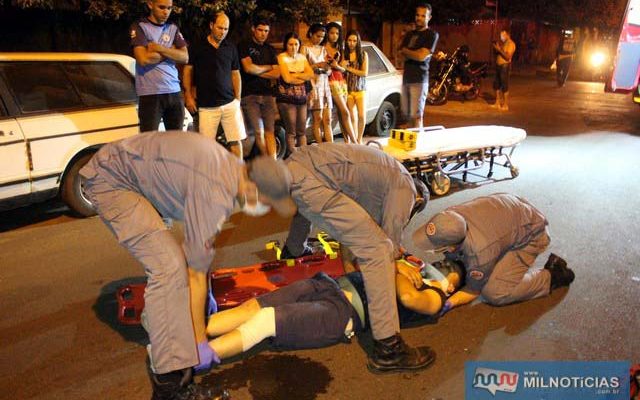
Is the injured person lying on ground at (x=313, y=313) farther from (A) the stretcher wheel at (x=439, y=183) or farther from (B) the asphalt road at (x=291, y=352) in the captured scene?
(A) the stretcher wheel at (x=439, y=183)

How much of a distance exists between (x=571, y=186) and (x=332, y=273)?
13.6 feet

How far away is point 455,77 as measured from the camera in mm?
15539

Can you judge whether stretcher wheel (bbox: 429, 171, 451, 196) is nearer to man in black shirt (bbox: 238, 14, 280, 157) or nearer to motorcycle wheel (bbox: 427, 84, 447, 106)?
man in black shirt (bbox: 238, 14, 280, 157)

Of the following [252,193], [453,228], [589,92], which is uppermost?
[252,193]

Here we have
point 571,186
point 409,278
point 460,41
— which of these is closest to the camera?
point 409,278

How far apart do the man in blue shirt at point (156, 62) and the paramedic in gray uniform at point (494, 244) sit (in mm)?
3367

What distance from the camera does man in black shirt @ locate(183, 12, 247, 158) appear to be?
641cm

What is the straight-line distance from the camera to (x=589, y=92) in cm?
1812

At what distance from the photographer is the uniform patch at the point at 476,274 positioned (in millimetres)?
3882

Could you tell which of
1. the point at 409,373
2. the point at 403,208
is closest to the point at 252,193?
the point at 403,208

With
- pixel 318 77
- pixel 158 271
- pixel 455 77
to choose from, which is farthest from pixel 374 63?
pixel 158 271

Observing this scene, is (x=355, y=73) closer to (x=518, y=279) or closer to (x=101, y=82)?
(x=101, y=82)

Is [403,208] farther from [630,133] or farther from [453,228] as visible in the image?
[630,133]

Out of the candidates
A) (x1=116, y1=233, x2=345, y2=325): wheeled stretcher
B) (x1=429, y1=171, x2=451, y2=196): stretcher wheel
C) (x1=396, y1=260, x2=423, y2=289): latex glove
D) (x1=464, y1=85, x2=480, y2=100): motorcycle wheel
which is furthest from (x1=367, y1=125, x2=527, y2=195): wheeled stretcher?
(x1=464, y1=85, x2=480, y2=100): motorcycle wheel
